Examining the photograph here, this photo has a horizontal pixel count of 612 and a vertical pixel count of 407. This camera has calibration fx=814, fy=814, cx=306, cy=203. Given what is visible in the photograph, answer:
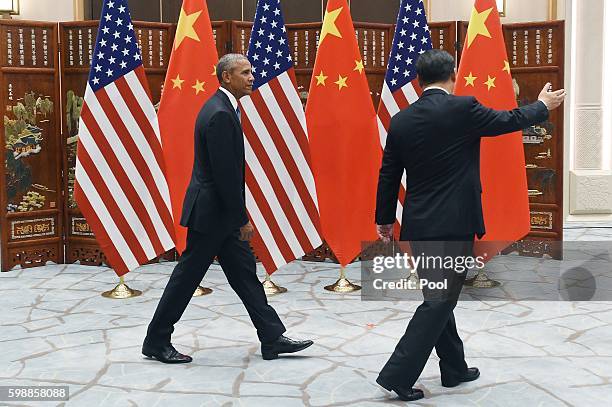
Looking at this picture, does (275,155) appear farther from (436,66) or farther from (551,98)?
(551,98)

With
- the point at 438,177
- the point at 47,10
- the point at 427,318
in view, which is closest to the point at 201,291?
the point at 427,318

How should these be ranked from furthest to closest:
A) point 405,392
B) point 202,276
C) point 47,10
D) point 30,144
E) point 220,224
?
point 47,10 → point 30,144 → point 202,276 → point 220,224 → point 405,392

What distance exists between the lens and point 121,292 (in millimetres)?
6500

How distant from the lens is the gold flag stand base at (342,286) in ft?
21.6

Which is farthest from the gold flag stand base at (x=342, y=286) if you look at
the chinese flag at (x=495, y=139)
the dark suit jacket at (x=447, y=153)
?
the dark suit jacket at (x=447, y=153)

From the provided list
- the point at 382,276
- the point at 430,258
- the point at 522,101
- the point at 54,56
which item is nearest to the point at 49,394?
the point at 430,258

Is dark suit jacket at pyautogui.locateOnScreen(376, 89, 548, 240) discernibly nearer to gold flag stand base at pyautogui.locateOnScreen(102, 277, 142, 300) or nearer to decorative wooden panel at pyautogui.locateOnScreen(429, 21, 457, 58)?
gold flag stand base at pyautogui.locateOnScreen(102, 277, 142, 300)

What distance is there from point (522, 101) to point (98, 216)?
13.3 feet

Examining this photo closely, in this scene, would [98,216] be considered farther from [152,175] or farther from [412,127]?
[412,127]

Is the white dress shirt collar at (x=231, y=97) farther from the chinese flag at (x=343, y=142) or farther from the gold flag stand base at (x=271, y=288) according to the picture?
the gold flag stand base at (x=271, y=288)

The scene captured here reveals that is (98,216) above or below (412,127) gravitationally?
below

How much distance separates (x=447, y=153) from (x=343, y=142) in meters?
2.75

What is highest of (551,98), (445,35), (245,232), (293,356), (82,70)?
(445,35)

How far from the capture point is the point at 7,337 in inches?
208
